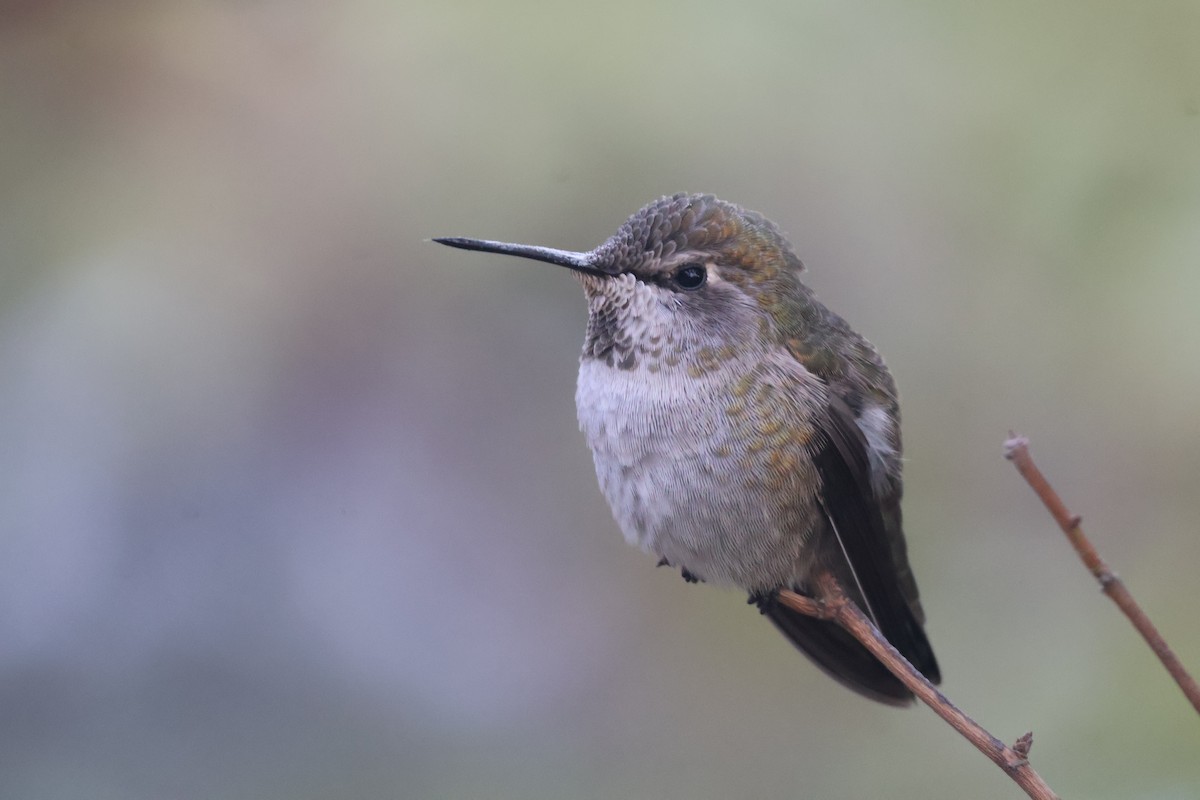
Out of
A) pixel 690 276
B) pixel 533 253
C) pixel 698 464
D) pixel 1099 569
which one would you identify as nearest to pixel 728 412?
pixel 698 464

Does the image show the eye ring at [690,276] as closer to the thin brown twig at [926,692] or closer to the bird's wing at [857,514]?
the bird's wing at [857,514]

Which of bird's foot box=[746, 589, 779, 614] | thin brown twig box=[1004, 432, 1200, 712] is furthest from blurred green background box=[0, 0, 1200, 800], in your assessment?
thin brown twig box=[1004, 432, 1200, 712]

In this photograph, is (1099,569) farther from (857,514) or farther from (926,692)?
(857,514)

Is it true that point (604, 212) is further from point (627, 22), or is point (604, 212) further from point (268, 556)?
point (268, 556)

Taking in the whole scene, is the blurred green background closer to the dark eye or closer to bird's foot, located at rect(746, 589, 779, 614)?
bird's foot, located at rect(746, 589, 779, 614)

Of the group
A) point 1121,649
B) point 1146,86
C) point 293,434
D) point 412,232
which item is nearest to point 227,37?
point 412,232
